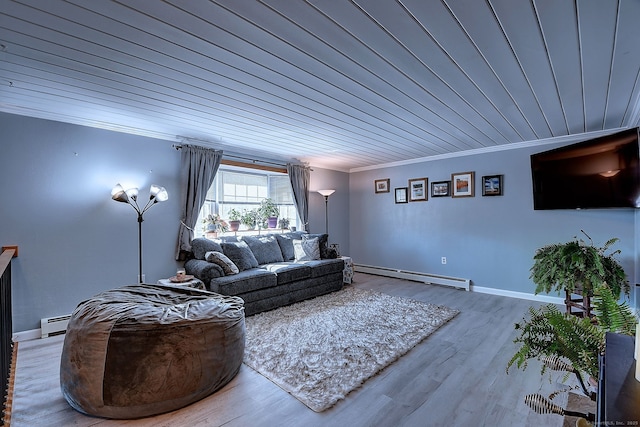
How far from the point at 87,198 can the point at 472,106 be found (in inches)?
161

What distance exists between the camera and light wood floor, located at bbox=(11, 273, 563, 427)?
1.68m

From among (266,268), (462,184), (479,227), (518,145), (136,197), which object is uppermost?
(518,145)

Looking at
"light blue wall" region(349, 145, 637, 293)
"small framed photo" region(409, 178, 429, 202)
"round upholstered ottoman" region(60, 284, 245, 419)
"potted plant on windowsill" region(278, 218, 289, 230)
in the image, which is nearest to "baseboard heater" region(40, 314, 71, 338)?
"round upholstered ottoman" region(60, 284, 245, 419)

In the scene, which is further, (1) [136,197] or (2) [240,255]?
(2) [240,255]

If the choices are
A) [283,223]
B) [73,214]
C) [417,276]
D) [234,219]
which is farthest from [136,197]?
[417,276]

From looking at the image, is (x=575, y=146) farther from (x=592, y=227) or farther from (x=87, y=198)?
(x=87, y=198)

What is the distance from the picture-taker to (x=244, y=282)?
331 cm

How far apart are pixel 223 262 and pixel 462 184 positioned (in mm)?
3883

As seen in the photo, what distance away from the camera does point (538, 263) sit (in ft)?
9.43

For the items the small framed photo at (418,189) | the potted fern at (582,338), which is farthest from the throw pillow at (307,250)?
the potted fern at (582,338)

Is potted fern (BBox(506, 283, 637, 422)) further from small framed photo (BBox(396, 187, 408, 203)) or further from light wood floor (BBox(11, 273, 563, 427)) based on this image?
small framed photo (BBox(396, 187, 408, 203))

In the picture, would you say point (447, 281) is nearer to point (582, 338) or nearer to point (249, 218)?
point (249, 218)

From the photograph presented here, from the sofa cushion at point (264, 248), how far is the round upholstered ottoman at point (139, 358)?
2218mm

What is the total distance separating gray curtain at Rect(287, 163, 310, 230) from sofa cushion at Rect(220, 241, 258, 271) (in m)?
1.50
